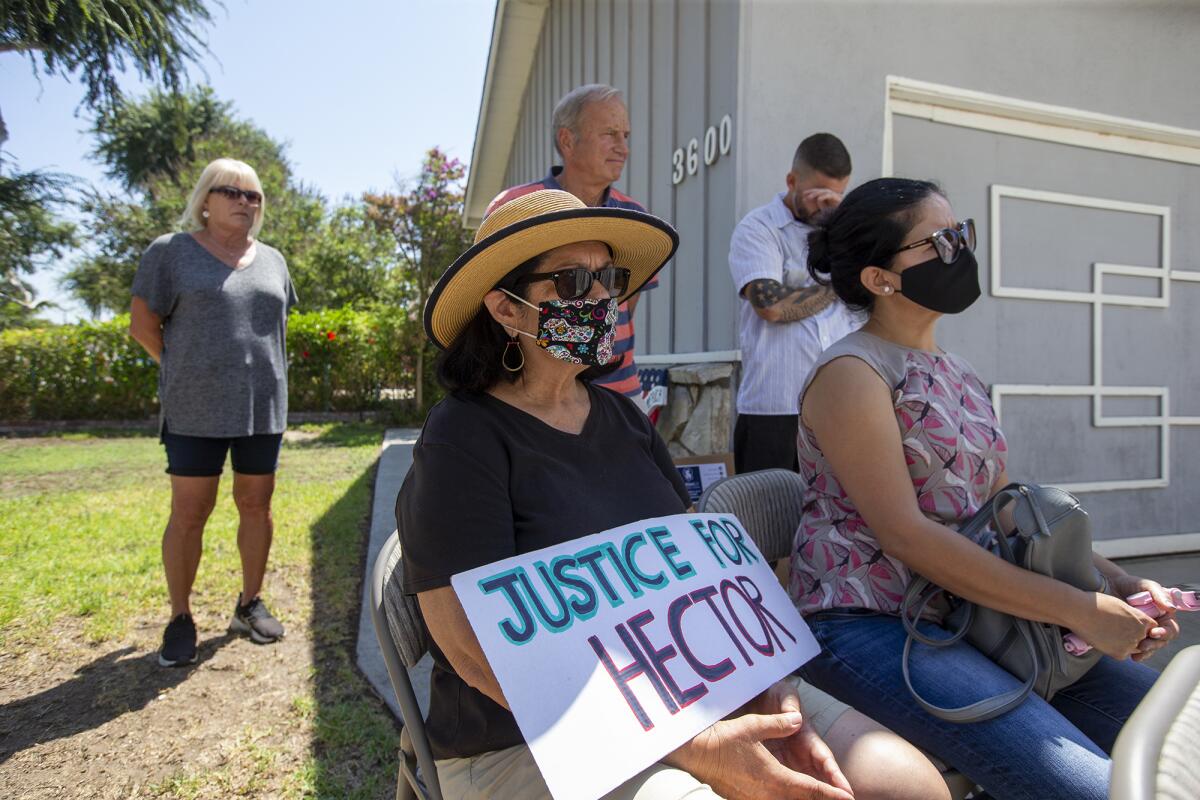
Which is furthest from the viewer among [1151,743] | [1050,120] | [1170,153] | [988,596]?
[1170,153]

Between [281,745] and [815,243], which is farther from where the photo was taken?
[281,745]

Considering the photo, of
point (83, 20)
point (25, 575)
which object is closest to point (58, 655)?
point (25, 575)

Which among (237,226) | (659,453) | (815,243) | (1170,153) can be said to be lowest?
(659,453)

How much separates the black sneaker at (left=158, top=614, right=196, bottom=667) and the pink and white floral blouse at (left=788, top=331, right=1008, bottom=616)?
2745 millimetres

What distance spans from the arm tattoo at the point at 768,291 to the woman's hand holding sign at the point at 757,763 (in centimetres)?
207

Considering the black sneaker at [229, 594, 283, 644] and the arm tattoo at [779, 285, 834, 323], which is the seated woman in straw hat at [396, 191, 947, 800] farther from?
the black sneaker at [229, 594, 283, 644]

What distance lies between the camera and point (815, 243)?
203 centimetres

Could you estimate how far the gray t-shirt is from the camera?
3102 mm

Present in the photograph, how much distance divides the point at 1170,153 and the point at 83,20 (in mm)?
7769

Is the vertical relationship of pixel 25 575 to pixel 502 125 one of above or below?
below

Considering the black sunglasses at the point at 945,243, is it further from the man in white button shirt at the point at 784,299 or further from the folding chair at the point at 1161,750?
the man in white button shirt at the point at 784,299

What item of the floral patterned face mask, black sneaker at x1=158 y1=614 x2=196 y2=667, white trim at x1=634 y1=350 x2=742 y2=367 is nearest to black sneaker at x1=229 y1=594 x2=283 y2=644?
black sneaker at x1=158 y1=614 x2=196 y2=667

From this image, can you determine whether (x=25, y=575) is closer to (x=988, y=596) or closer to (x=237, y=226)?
(x=237, y=226)

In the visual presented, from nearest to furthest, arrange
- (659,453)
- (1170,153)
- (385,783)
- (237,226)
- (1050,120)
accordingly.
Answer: (659,453) → (385,783) → (237,226) → (1050,120) → (1170,153)
